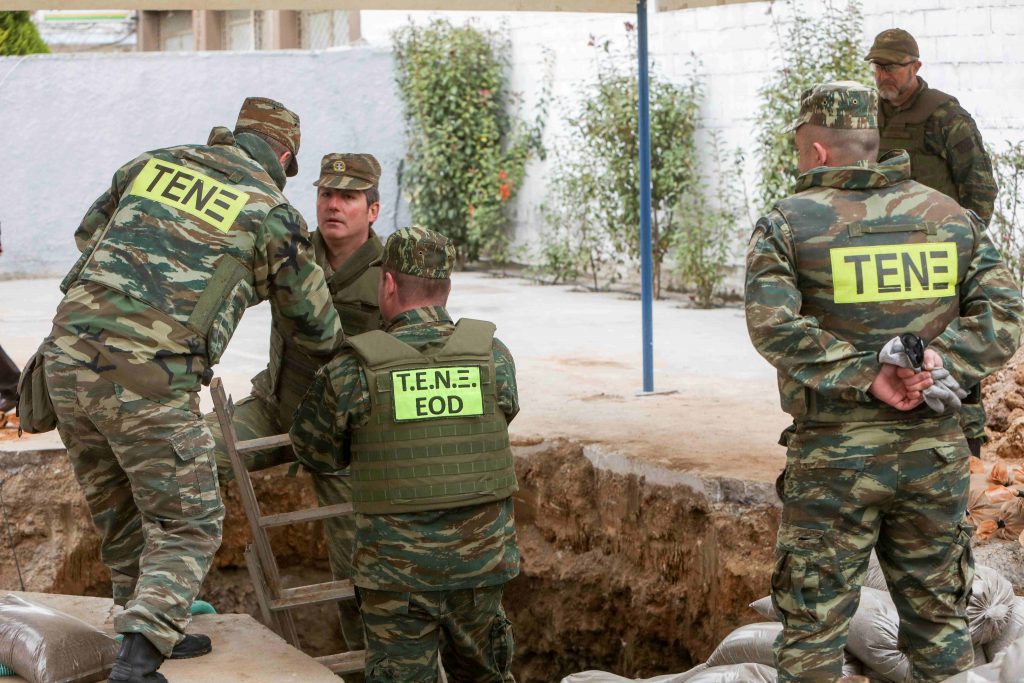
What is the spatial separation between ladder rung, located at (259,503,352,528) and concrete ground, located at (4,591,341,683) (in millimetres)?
307

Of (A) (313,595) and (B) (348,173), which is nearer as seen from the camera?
(A) (313,595)

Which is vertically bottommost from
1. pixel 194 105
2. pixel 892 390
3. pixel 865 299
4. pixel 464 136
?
pixel 892 390

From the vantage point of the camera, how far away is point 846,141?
324cm

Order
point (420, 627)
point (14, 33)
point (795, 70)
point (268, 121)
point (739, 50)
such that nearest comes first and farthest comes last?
point (420, 627) → point (268, 121) → point (795, 70) → point (739, 50) → point (14, 33)

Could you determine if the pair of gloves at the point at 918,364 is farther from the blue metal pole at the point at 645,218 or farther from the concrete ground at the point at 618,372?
the blue metal pole at the point at 645,218

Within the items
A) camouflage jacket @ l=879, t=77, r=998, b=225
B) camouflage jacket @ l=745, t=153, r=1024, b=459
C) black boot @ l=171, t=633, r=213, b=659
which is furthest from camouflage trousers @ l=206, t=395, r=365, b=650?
camouflage jacket @ l=879, t=77, r=998, b=225

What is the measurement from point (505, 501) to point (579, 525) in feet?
6.38

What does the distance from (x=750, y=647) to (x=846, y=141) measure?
5.60 ft

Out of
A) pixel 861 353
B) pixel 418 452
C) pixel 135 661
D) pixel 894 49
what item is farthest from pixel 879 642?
pixel 894 49

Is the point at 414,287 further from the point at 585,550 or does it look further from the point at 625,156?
the point at 625,156

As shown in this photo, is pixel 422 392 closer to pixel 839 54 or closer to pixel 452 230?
pixel 839 54

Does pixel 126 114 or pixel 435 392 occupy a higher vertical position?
pixel 126 114

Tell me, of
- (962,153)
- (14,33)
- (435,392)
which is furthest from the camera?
(14,33)

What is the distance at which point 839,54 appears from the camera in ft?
28.8
